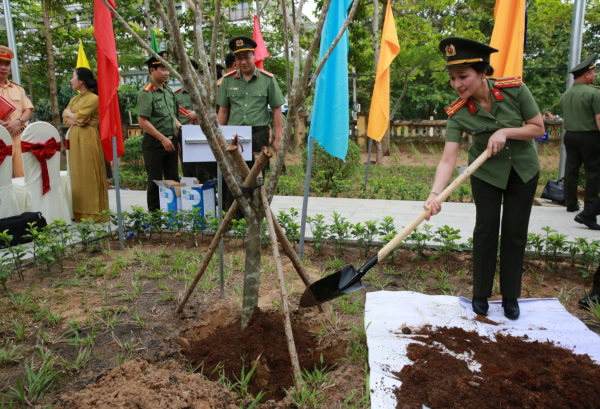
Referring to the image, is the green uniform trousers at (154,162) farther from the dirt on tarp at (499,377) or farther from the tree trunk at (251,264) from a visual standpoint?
the dirt on tarp at (499,377)

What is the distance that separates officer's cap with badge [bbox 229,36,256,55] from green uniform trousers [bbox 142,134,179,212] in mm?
1596

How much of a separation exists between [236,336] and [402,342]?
3.33 feet

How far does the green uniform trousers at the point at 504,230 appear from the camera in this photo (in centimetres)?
293

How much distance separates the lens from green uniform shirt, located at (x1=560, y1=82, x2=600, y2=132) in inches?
234

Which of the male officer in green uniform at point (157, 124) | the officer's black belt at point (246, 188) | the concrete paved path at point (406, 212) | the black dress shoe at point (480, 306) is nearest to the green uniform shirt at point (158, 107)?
the male officer in green uniform at point (157, 124)

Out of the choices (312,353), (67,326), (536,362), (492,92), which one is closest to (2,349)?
(67,326)

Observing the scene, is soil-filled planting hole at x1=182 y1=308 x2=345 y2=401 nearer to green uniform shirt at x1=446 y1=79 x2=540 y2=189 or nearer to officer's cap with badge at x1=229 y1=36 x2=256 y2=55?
green uniform shirt at x1=446 y1=79 x2=540 y2=189

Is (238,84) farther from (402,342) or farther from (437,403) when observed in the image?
(437,403)

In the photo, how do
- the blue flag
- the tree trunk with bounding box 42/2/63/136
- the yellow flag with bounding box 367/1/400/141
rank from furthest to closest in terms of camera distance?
the tree trunk with bounding box 42/2/63/136 → the yellow flag with bounding box 367/1/400/141 → the blue flag

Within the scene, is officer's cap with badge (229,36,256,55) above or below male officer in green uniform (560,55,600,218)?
above

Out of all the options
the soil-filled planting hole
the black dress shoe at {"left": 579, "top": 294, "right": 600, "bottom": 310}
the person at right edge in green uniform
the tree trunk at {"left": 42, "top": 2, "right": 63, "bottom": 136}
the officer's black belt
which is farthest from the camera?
the tree trunk at {"left": 42, "top": 2, "right": 63, "bottom": 136}

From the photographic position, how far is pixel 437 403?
2.07m

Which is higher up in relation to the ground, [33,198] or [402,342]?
[33,198]

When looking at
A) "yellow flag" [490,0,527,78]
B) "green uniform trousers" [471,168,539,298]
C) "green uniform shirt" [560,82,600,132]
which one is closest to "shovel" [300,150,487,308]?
"green uniform trousers" [471,168,539,298]
